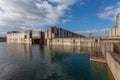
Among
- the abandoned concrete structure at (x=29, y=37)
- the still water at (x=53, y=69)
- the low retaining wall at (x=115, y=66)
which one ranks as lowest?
Answer: the still water at (x=53, y=69)

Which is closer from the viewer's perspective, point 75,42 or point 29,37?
point 75,42

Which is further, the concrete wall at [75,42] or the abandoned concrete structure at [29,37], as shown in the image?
the abandoned concrete structure at [29,37]

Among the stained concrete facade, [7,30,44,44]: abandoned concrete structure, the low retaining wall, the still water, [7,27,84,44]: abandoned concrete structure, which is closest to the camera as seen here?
the low retaining wall

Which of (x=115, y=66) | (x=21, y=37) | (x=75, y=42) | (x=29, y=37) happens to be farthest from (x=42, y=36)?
(x=115, y=66)

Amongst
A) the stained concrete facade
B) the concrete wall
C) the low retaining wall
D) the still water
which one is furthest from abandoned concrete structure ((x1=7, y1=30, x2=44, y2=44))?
the low retaining wall

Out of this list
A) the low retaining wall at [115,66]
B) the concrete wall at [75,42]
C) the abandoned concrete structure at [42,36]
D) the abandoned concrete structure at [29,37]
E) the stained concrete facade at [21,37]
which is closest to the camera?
the low retaining wall at [115,66]

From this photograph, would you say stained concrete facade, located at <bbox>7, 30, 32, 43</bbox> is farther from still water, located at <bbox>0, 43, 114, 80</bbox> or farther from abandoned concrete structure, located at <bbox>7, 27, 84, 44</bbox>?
still water, located at <bbox>0, 43, 114, 80</bbox>

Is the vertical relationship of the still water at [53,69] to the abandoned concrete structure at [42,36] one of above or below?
below

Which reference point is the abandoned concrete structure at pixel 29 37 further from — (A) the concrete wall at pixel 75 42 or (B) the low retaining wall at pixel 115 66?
(B) the low retaining wall at pixel 115 66

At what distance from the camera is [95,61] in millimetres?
24125

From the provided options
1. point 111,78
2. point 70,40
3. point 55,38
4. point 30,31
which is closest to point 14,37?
point 30,31

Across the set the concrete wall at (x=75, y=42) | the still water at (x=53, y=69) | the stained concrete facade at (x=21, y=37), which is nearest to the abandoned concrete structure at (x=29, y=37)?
the stained concrete facade at (x=21, y=37)

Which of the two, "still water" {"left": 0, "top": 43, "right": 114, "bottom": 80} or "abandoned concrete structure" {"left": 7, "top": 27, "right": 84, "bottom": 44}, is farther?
"abandoned concrete structure" {"left": 7, "top": 27, "right": 84, "bottom": 44}

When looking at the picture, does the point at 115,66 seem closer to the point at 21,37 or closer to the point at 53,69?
the point at 53,69
